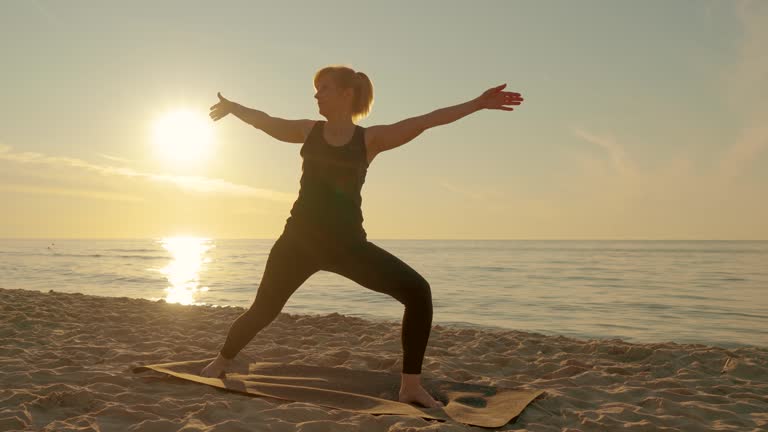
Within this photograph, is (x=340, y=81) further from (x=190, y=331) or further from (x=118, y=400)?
(x=190, y=331)

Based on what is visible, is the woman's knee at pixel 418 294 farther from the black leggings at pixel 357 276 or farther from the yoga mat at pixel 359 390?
the yoga mat at pixel 359 390

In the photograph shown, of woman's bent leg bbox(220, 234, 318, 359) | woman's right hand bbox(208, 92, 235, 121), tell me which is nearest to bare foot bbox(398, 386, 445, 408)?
woman's bent leg bbox(220, 234, 318, 359)

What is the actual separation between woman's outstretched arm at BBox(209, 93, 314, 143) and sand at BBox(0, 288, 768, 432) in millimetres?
1739

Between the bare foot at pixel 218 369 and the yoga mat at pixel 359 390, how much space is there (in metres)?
0.06

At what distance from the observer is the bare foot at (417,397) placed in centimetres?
382

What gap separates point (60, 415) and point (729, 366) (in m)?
5.40

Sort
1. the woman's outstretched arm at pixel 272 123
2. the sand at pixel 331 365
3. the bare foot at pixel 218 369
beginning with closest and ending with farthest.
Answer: the sand at pixel 331 365 < the woman's outstretched arm at pixel 272 123 < the bare foot at pixel 218 369

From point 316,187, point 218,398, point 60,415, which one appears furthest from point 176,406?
point 316,187

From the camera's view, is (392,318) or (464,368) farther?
(392,318)

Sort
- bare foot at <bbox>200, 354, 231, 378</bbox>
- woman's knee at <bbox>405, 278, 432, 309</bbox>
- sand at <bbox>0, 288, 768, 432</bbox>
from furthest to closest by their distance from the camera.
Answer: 1. bare foot at <bbox>200, 354, 231, 378</bbox>
2. woman's knee at <bbox>405, 278, 432, 309</bbox>
3. sand at <bbox>0, 288, 768, 432</bbox>

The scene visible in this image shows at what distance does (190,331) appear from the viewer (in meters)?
7.22

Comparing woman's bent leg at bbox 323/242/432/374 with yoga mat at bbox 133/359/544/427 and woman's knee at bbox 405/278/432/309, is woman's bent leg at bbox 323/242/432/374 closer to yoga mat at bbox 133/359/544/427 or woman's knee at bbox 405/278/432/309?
woman's knee at bbox 405/278/432/309

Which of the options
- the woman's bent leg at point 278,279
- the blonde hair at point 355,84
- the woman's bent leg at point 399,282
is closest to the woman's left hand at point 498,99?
the blonde hair at point 355,84

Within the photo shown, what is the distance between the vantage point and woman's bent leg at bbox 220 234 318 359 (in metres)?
3.79
